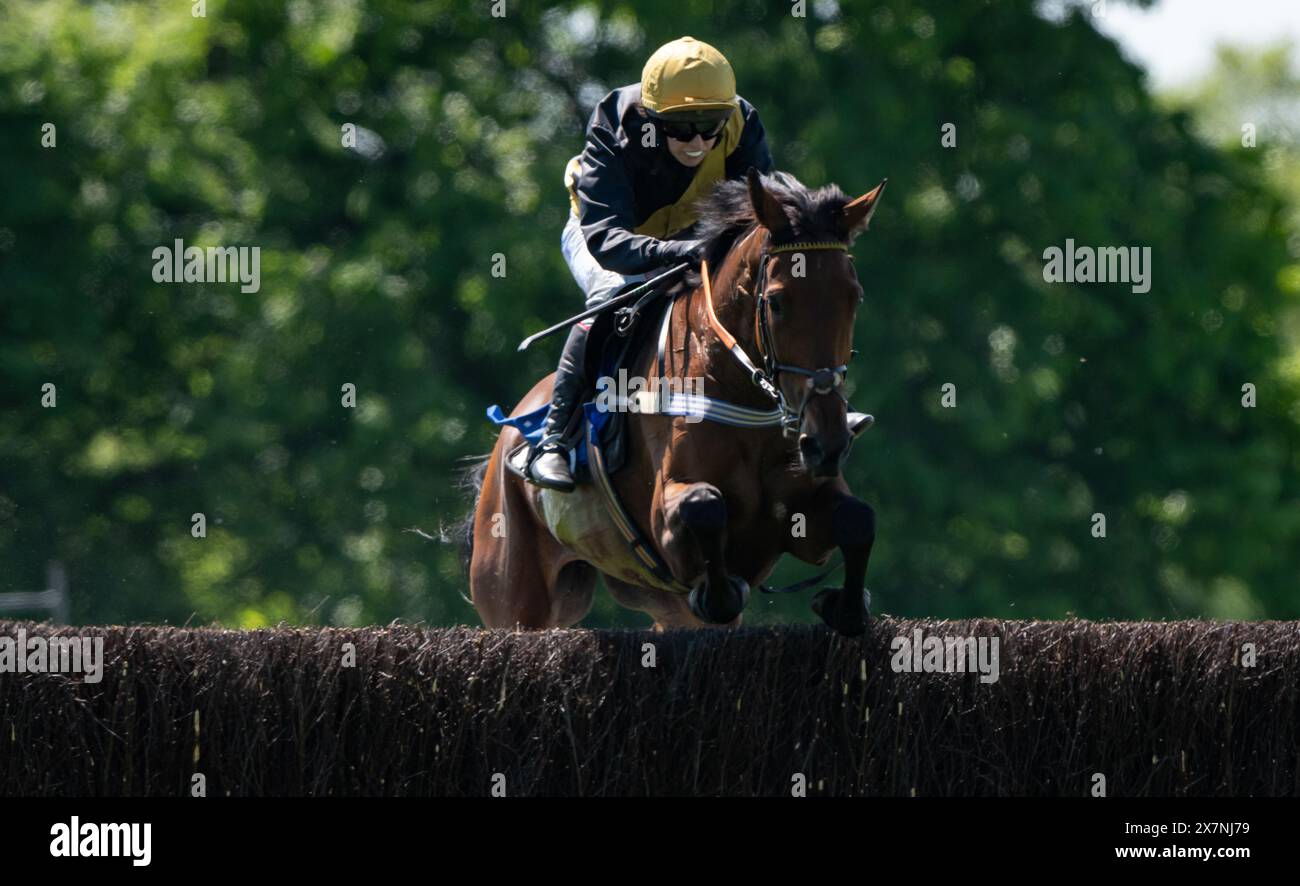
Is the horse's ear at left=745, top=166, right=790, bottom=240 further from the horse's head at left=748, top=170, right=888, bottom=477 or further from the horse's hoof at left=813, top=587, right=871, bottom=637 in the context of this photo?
the horse's hoof at left=813, top=587, right=871, bottom=637

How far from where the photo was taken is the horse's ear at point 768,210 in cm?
733

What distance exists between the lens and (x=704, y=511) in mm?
7535

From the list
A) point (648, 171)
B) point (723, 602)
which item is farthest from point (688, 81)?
point (723, 602)

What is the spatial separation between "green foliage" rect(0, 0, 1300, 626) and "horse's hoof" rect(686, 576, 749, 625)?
13.3m

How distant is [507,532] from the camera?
31.8ft

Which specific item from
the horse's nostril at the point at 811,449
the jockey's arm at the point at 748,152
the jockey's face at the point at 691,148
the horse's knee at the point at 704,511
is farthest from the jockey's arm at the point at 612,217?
the horse's nostril at the point at 811,449

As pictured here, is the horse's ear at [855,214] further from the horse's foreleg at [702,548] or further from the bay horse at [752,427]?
the horse's foreleg at [702,548]

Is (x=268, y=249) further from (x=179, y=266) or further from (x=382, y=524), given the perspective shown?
(x=382, y=524)

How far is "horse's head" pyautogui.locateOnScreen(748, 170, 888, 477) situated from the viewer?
23.1ft

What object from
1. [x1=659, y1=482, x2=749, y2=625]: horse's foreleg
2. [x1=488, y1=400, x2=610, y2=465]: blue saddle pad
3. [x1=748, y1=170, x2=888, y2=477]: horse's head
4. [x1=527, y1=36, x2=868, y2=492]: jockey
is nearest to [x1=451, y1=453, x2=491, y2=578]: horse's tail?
[x1=488, y1=400, x2=610, y2=465]: blue saddle pad

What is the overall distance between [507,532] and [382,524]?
486 inches

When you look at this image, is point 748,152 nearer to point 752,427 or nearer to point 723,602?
point 752,427

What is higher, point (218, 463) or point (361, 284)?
point (361, 284)

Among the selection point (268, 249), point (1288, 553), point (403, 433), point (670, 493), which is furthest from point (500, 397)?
point (670, 493)
